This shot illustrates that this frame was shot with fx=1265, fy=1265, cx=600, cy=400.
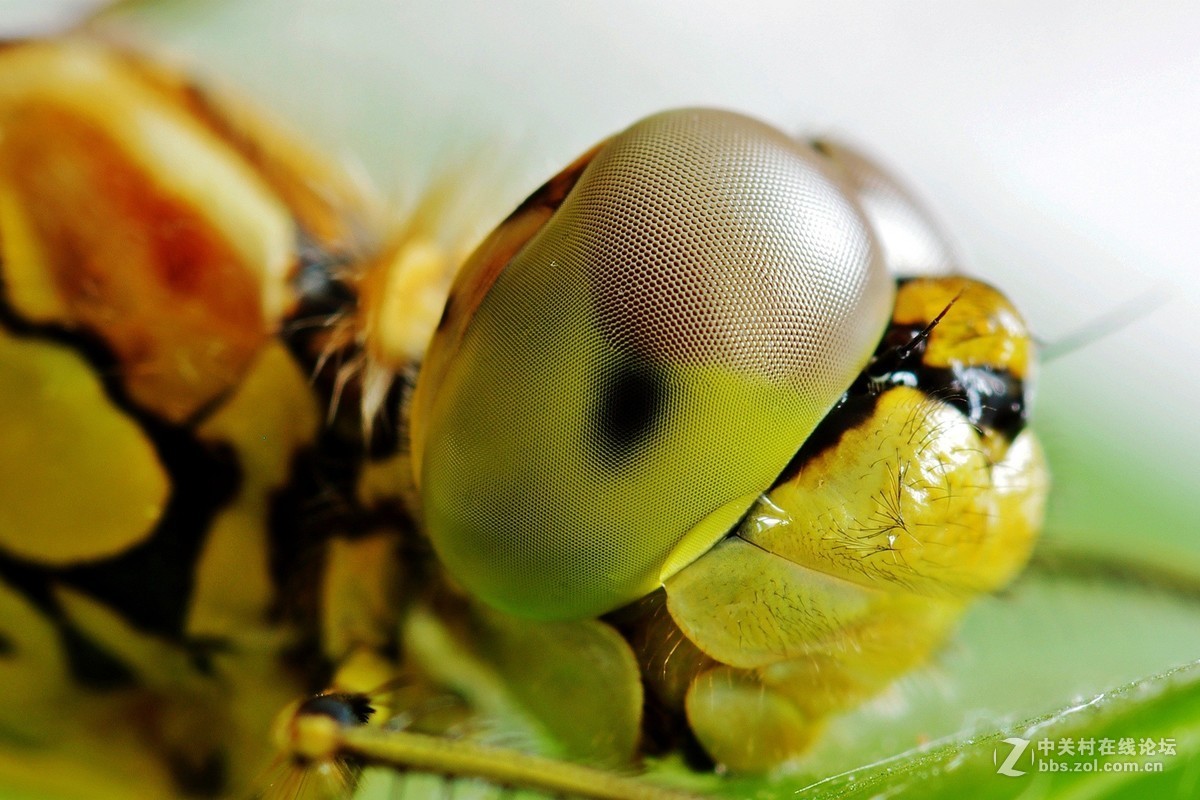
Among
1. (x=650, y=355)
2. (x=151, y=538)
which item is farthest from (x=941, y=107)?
(x=650, y=355)

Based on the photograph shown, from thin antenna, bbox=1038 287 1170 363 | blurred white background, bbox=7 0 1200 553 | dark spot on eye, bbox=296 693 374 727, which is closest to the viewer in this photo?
dark spot on eye, bbox=296 693 374 727

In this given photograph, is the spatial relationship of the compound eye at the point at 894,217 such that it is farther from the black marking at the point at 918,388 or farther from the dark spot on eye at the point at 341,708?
the dark spot on eye at the point at 341,708
